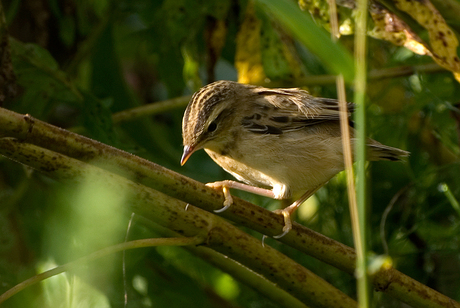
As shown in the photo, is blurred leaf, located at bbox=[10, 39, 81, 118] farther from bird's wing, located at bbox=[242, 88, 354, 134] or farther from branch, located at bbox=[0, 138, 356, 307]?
branch, located at bbox=[0, 138, 356, 307]

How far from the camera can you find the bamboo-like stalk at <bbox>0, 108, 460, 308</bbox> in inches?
79.3

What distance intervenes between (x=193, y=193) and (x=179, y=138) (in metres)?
2.16

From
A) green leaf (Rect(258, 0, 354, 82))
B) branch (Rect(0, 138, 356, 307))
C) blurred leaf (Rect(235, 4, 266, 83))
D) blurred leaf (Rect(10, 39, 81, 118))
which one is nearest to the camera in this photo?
green leaf (Rect(258, 0, 354, 82))

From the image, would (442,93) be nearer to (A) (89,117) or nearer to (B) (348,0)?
(B) (348,0)

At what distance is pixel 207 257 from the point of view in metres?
3.00

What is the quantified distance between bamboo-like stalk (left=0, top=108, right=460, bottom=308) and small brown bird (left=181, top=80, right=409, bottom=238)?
27.2 inches

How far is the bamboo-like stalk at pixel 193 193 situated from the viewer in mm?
2015

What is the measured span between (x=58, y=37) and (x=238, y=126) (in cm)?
171

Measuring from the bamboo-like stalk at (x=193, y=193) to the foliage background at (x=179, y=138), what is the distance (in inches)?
22.4

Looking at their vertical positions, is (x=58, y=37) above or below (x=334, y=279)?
above

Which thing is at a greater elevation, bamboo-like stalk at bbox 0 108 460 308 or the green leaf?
the green leaf

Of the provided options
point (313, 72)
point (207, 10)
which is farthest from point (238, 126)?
point (313, 72)

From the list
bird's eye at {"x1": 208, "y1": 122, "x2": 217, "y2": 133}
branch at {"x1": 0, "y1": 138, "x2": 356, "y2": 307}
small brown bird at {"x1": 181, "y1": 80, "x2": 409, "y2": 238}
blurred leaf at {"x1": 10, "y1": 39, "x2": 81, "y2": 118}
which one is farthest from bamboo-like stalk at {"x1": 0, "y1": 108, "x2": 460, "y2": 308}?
blurred leaf at {"x1": 10, "y1": 39, "x2": 81, "y2": 118}

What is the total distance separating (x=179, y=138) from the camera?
14.5ft
